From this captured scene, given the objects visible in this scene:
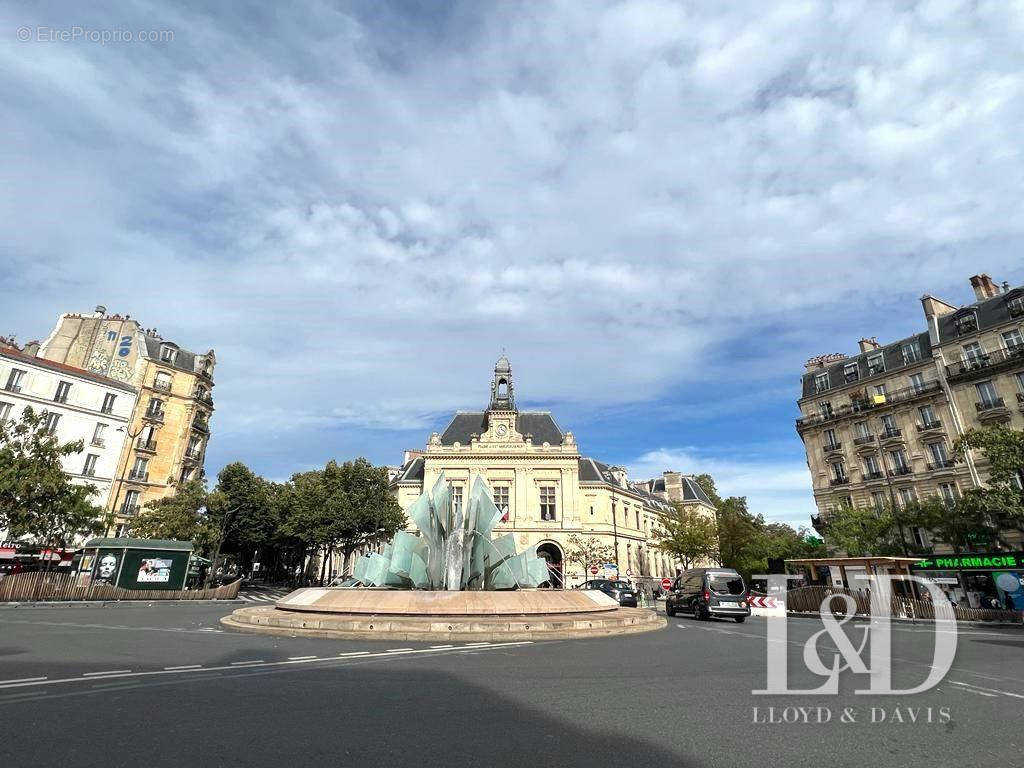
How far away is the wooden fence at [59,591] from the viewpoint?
22.2 meters

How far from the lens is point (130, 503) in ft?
127

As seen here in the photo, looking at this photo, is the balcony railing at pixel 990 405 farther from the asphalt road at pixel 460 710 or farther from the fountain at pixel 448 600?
the asphalt road at pixel 460 710

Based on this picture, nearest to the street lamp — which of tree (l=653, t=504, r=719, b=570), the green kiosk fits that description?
the green kiosk

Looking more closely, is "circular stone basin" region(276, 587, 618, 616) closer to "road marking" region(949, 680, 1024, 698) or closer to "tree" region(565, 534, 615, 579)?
"road marking" region(949, 680, 1024, 698)

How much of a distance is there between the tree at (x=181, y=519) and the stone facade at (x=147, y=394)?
3.27m

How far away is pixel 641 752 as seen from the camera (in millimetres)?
4090

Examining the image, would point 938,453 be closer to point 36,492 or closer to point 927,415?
point 927,415

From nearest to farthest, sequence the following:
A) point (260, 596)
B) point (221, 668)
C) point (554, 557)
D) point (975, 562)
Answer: point (221, 668)
point (975, 562)
point (260, 596)
point (554, 557)

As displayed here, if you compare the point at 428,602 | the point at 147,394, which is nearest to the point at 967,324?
the point at 428,602

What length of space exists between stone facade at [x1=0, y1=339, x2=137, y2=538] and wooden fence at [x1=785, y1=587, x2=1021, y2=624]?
145 feet

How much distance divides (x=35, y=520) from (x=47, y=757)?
2973 cm

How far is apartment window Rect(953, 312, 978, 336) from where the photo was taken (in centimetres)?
3425

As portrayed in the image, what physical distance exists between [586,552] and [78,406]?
42.7 meters

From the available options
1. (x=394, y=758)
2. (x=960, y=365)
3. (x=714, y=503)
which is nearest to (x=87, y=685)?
(x=394, y=758)
